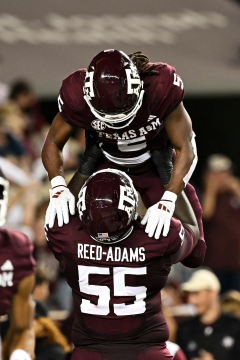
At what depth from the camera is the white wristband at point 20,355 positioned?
11.9ft

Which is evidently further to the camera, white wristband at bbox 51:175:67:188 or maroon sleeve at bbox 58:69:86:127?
white wristband at bbox 51:175:67:188

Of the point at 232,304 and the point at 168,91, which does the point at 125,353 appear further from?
the point at 232,304

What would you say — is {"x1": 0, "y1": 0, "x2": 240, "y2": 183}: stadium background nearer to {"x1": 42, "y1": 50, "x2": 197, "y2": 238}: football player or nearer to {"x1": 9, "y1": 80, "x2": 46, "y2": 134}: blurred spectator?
{"x1": 9, "y1": 80, "x2": 46, "y2": 134}: blurred spectator

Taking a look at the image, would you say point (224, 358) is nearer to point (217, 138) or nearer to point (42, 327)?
point (42, 327)

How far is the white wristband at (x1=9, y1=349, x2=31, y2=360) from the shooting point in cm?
362

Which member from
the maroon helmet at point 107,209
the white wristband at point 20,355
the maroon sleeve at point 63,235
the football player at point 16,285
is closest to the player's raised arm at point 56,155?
the maroon sleeve at point 63,235

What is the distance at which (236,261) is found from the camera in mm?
6750

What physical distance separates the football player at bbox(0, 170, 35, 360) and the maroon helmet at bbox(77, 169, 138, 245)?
0.85 meters

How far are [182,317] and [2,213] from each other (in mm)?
2515

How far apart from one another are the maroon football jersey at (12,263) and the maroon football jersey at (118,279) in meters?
0.69

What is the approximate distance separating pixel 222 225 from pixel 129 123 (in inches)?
153

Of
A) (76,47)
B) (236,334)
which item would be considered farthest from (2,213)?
(76,47)

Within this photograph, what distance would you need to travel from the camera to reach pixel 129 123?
3.13 meters

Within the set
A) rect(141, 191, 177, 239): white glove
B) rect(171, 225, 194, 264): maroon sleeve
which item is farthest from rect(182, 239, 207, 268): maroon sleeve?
rect(141, 191, 177, 239): white glove
